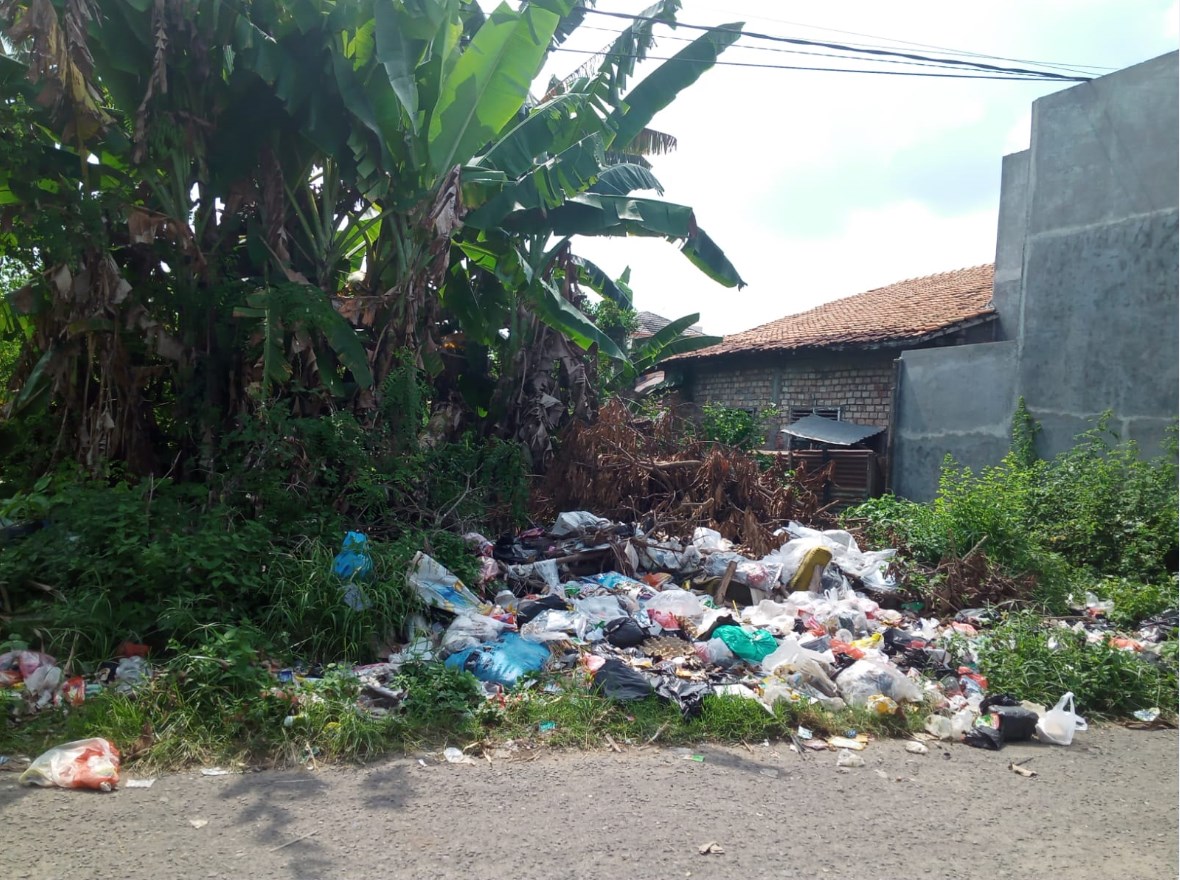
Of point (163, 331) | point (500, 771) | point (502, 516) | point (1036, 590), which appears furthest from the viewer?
point (502, 516)

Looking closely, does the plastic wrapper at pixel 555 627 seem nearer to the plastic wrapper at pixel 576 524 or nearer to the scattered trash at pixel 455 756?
the scattered trash at pixel 455 756

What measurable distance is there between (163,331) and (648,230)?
4446 mm

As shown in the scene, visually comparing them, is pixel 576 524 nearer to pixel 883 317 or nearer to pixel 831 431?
pixel 831 431

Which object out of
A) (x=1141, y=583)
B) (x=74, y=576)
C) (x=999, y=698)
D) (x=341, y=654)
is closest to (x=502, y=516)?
(x=341, y=654)

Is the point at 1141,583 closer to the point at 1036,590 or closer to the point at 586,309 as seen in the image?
the point at 1036,590

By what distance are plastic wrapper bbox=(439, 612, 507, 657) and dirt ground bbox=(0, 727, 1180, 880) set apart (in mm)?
1247

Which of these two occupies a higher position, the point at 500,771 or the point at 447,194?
the point at 447,194

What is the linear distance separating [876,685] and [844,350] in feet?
28.3

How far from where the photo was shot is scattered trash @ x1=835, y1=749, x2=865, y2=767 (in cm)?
431

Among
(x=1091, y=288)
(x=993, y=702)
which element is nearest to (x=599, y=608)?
(x=993, y=702)

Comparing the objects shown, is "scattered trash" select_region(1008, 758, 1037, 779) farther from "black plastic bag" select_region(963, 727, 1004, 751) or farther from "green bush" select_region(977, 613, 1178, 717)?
"green bush" select_region(977, 613, 1178, 717)

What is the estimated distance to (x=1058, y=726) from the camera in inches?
187

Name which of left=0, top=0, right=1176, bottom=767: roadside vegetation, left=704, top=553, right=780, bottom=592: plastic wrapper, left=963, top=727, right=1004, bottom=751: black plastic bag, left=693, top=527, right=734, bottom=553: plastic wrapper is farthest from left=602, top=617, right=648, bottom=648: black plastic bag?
left=963, top=727, right=1004, bottom=751: black plastic bag

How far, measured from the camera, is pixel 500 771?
403cm
